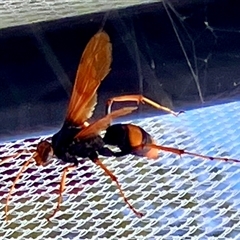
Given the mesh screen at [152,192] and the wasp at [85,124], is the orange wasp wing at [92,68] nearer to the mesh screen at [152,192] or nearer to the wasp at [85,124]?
the wasp at [85,124]

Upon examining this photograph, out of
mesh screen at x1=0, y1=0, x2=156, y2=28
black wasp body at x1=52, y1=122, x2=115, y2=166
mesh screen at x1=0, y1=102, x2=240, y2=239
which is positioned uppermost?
mesh screen at x1=0, y1=0, x2=156, y2=28

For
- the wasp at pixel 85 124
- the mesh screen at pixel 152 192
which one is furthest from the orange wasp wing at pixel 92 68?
the mesh screen at pixel 152 192

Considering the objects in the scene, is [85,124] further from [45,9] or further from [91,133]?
[45,9]


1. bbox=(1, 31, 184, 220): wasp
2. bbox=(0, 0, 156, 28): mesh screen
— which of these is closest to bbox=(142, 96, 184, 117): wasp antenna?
bbox=(1, 31, 184, 220): wasp

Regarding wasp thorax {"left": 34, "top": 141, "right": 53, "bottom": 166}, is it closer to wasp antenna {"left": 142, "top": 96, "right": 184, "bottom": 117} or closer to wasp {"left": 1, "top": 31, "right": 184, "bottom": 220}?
wasp {"left": 1, "top": 31, "right": 184, "bottom": 220}

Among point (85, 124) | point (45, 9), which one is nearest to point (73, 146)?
point (85, 124)
